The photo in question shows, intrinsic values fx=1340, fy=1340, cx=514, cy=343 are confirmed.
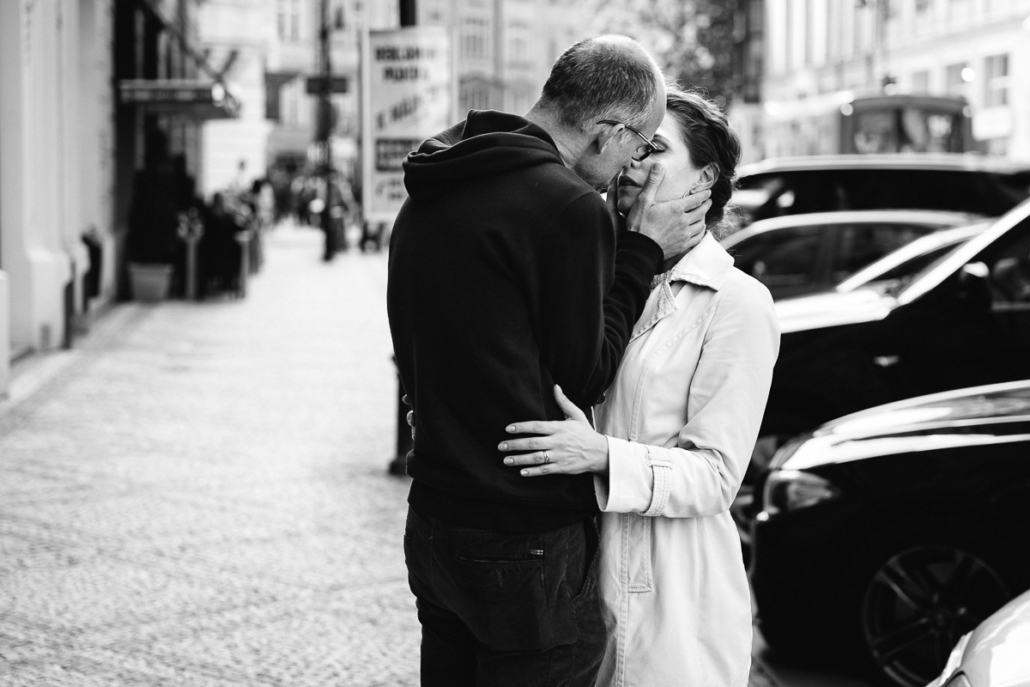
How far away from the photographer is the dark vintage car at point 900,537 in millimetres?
4531

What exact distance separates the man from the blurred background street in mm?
604

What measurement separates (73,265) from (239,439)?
623cm

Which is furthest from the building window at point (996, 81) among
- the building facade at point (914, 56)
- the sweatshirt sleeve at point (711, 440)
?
the sweatshirt sleeve at point (711, 440)

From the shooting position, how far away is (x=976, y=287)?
6.57 m

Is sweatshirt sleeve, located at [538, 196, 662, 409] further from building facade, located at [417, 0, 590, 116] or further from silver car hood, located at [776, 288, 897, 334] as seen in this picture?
building facade, located at [417, 0, 590, 116]

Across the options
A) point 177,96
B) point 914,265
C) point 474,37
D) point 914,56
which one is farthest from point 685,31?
point 474,37

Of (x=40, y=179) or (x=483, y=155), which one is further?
(x=40, y=179)

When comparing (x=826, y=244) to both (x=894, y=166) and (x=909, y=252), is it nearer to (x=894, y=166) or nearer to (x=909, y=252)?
(x=909, y=252)

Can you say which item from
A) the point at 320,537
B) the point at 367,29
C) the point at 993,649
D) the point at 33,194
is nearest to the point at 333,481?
the point at 320,537

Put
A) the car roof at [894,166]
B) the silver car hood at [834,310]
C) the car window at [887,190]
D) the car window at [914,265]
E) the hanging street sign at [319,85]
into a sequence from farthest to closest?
the hanging street sign at [319,85], the car roof at [894,166], the car window at [887,190], the car window at [914,265], the silver car hood at [834,310]

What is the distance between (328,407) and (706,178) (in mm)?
8172

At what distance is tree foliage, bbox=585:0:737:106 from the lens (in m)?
45.5

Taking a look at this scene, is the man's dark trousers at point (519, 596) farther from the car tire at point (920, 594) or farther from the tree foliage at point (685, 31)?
the tree foliage at point (685, 31)

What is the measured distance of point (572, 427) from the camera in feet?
7.84
